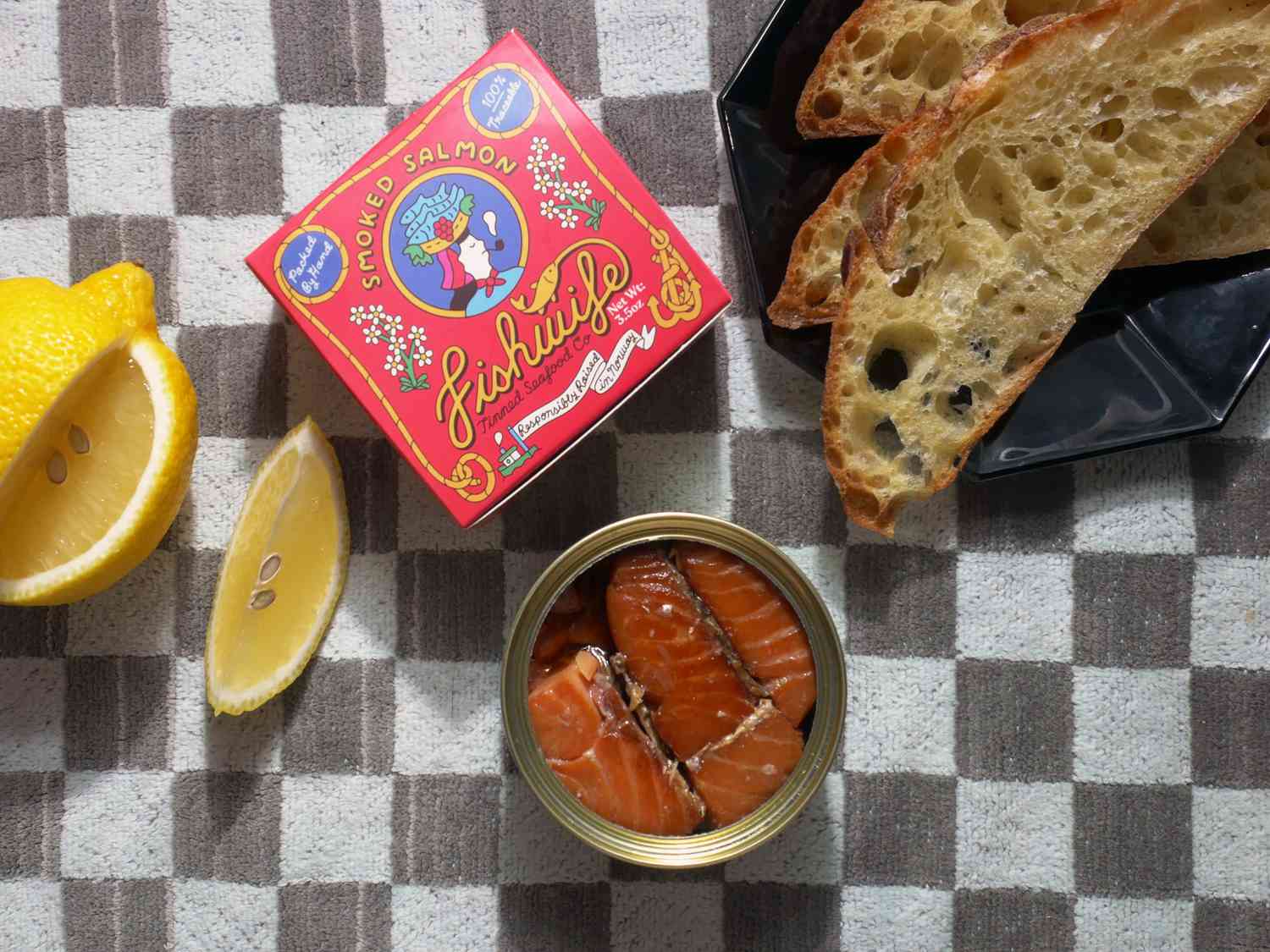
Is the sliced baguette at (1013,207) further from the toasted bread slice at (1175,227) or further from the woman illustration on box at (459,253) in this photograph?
the woman illustration on box at (459,253)

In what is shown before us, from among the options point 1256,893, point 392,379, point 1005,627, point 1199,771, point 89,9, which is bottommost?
point 1256,893

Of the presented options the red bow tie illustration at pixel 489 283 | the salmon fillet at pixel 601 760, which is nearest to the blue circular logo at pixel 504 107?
the red bow tie illustration at pixel 489 283

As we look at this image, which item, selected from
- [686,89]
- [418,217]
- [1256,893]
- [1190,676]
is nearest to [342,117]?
[418,217]

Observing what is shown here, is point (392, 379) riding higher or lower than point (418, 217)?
lower

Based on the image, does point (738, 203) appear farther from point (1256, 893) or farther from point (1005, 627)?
point (1256, 893)

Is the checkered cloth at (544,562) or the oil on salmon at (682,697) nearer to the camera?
the oil on salmon at (682,697)

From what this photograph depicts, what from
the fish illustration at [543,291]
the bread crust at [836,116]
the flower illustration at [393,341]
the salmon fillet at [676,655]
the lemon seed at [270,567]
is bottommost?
the salmon fillet at [676,655]

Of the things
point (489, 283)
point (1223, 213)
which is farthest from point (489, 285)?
point (1223, 213)

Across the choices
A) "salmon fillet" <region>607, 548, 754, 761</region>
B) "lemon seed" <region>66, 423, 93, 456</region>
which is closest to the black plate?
"salmon fillet" <region>607, 548, 754, 761</region>
